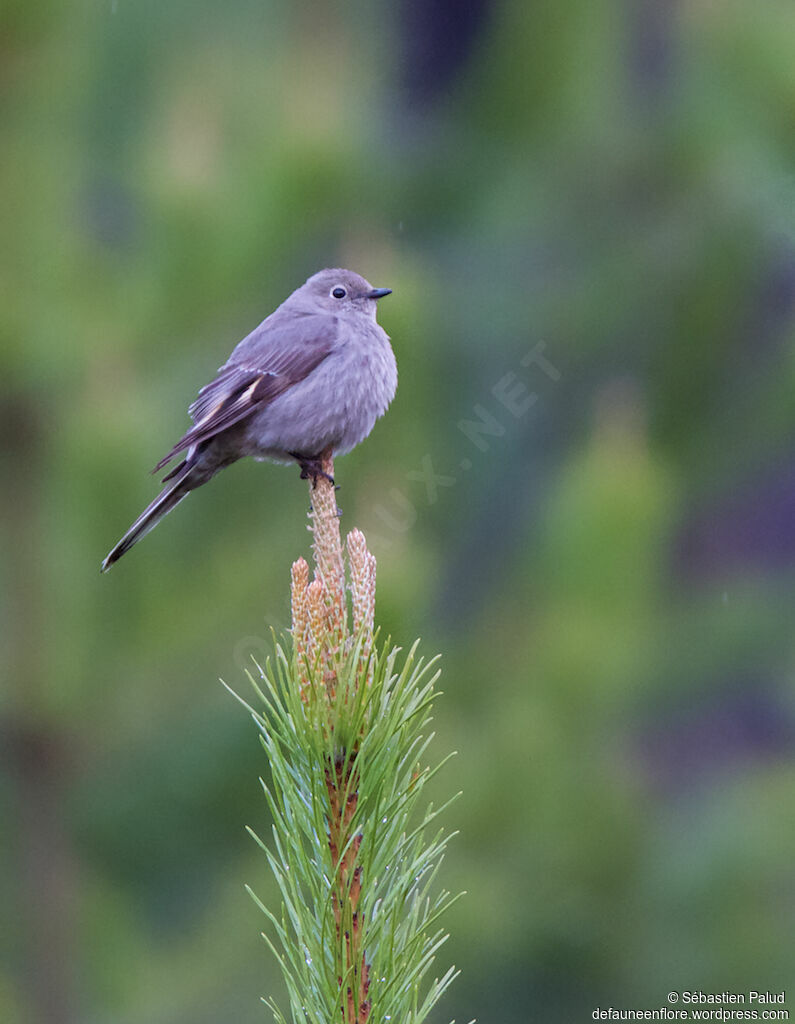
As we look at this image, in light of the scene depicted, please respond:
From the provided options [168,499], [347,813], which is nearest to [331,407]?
[168,499]

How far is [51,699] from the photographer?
2426mm

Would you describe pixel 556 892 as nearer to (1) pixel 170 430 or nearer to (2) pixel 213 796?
(2) pixel 213 796

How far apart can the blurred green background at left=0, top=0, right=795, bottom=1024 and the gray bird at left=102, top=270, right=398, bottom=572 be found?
0.79 ft

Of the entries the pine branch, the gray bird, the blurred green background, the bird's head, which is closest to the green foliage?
the pine branch

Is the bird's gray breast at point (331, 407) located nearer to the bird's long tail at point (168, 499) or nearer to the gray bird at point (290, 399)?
Result: the gray bird at point (290, 399)

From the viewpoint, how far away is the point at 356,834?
104 centimetres

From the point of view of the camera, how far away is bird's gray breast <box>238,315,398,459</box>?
6.98ft

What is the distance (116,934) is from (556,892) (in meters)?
0.93

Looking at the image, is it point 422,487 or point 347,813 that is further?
point 422,487

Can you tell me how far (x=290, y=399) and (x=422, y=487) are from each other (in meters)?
0.70

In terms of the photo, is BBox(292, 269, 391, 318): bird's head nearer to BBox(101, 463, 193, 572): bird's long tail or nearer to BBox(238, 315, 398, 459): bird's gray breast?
BBox(238, 315, 398, 459): bird's gray breast

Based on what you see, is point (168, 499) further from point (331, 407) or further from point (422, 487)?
point (422, 487)

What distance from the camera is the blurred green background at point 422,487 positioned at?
245 cm

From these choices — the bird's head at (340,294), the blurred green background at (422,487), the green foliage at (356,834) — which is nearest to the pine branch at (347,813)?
the green foliage at (356,834)
